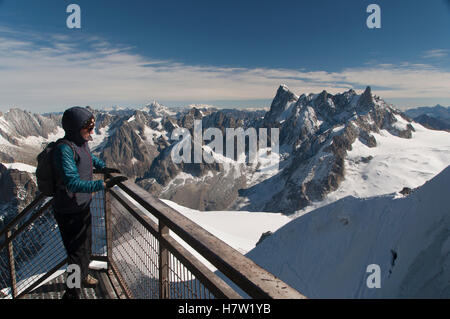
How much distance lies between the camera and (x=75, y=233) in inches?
187

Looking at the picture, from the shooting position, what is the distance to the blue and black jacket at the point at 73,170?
165 inches

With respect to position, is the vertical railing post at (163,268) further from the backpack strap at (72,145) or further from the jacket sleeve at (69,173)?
the backpack strap at (72,145)

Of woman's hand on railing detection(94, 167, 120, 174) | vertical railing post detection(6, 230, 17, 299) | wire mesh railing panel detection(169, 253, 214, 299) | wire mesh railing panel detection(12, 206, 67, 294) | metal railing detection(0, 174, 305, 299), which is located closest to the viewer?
metal railing detection(0, 174, 305, 299)

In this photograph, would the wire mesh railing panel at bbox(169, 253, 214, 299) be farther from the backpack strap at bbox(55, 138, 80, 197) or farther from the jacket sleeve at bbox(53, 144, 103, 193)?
the backpack strap at bbox(55, 138, 80, 197)

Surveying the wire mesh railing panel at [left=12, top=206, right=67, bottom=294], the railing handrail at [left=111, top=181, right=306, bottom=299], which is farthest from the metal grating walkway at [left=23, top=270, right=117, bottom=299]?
the railing handrail at [left=111, top=181, right=306, bottom=299]

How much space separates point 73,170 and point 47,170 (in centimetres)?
41

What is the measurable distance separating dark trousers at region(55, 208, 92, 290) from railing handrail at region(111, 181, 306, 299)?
256 centimetres

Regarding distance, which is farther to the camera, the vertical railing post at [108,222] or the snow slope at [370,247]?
the snow slope at [370,247]

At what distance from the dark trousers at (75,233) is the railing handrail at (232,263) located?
8.41 ft

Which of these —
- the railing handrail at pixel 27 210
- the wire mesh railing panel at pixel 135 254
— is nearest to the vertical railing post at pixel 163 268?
the wire mesh railing panel at pixel 135 254

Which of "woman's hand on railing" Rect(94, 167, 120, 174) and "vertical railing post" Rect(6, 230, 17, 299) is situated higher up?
"woman's hand on railing" Rect(94, 167, 120, 174)

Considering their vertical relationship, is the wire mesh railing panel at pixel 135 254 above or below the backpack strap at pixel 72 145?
below

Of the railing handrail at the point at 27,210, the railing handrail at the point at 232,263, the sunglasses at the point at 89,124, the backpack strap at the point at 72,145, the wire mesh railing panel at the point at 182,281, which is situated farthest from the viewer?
the railing handrail at the point at 27,210

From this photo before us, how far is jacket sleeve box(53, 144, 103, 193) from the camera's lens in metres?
4.18
